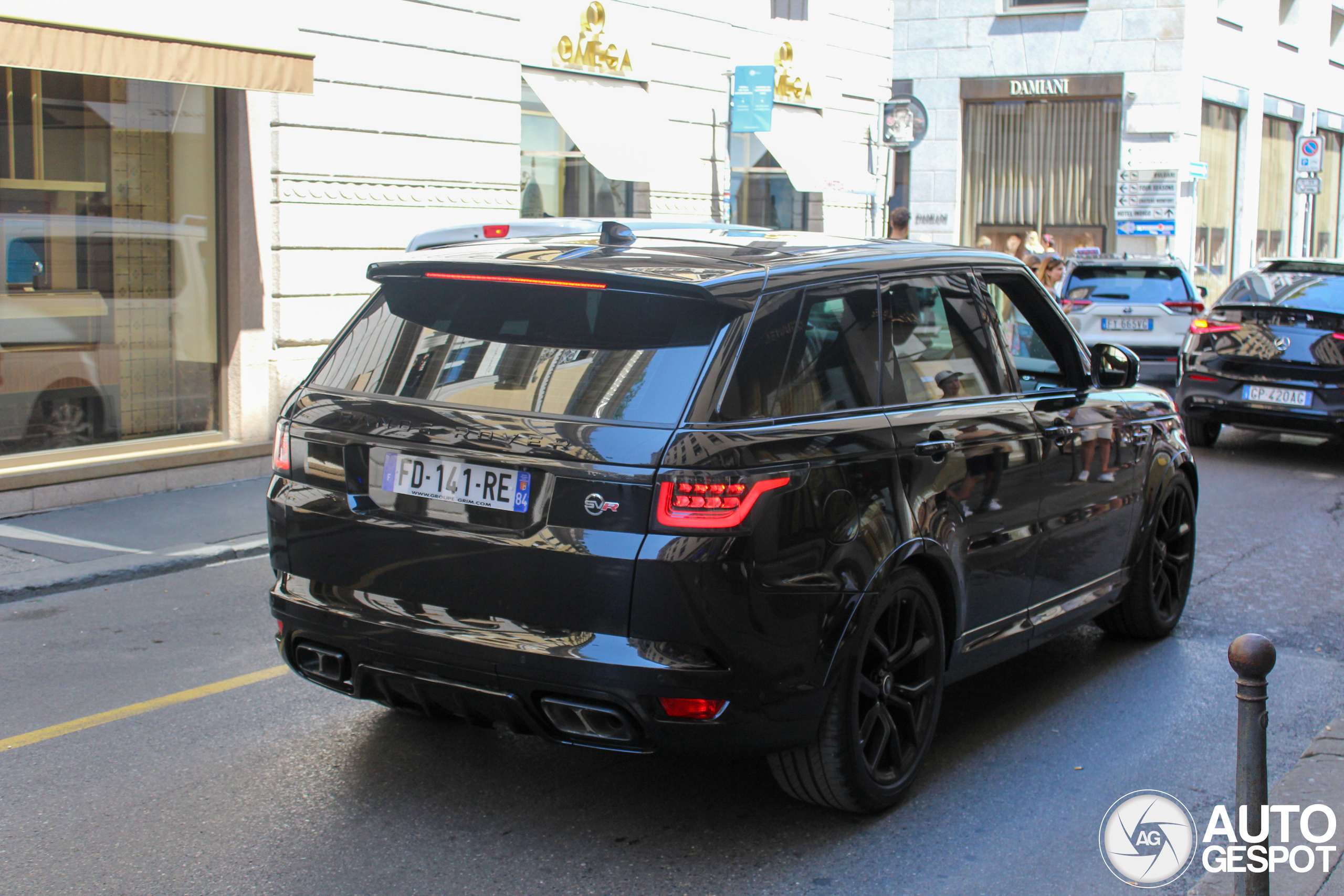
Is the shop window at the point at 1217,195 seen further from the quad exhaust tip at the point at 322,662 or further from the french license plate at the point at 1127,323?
the quad exhaust tip at the point at 322,662

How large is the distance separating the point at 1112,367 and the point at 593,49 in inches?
418

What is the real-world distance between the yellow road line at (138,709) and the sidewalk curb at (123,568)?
2.21 meters

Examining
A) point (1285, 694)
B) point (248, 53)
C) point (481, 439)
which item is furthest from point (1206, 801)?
point (248, 53)

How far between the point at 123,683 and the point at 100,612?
57.0 inches

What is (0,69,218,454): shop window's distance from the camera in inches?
382

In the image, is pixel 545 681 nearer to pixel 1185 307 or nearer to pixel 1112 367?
pixel 1112 367

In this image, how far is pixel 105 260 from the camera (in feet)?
33.7

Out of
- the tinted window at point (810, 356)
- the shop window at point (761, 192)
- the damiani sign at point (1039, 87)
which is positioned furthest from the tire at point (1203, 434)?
the damiani sign at point (1039, 87)

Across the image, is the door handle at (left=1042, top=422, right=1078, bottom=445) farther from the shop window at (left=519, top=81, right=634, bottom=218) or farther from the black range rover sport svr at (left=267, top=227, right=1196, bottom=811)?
the shop window at (left=519, top=81, right=634, bottom=218)

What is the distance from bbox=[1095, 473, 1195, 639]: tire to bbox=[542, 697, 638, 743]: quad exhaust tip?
10.4 feet

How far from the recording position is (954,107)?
104 feet

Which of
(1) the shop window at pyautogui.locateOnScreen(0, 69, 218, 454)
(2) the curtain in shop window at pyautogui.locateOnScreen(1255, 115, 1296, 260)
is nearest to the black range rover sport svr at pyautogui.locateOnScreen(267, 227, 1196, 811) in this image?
(1) the shop window at pyautogui.locateOnScreen(0, 69, 218, 454)

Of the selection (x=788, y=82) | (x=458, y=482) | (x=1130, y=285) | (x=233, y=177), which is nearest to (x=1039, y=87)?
(x=788, y=82)

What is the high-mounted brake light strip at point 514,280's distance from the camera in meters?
3.97
